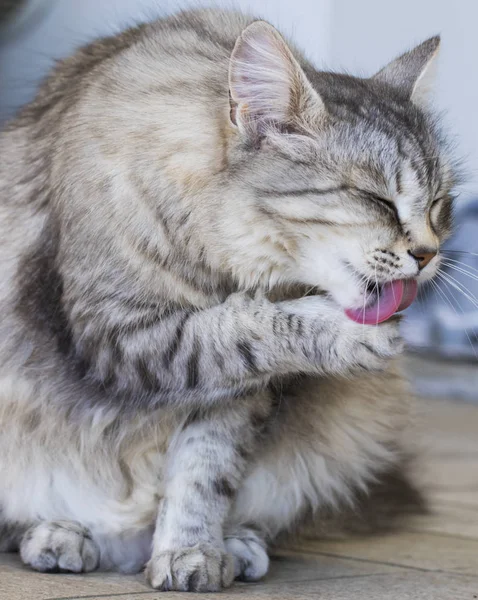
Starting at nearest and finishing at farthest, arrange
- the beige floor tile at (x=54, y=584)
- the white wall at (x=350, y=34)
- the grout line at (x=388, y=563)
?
the beige floor tile at (x=54, y=584)
the grout line at (x=388, y=563)
the white wall at (x=350, y=34)

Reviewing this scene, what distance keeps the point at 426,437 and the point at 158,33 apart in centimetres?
165

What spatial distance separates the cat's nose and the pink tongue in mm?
33

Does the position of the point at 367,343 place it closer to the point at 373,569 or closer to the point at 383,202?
the point at 383,202

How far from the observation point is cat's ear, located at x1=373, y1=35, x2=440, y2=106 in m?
1.79

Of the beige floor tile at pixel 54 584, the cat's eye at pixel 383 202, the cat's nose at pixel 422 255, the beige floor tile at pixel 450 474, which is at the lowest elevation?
the beige floor tile at pixel 450 474

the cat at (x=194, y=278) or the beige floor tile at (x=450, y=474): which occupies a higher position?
the cat at (x=194, y=278)

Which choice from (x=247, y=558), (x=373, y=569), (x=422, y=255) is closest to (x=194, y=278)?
(x=422, y=255)

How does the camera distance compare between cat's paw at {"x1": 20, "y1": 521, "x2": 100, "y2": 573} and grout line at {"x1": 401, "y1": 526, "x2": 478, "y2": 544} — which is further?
grout line at {"x1": 401, "y1": 526, "x2": 478, "y2": 544}

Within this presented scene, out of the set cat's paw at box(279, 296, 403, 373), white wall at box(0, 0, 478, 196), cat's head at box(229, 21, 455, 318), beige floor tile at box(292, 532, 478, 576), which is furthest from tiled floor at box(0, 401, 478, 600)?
white wall at box(0, 0, 478, 196)

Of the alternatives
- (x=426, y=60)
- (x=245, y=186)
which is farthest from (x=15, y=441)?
(x=426, y=60)

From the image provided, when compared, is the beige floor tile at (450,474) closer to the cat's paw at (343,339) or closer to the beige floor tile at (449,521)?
the beige floor tile at (449,521)

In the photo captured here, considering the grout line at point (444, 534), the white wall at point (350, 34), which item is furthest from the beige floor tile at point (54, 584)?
the white wall at point (350, 34)

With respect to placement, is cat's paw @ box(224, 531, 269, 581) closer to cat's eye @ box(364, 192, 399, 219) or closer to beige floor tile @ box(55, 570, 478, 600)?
beige floor tile @ box(55, 570, 478, 600)

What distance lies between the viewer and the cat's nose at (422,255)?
1514mm
